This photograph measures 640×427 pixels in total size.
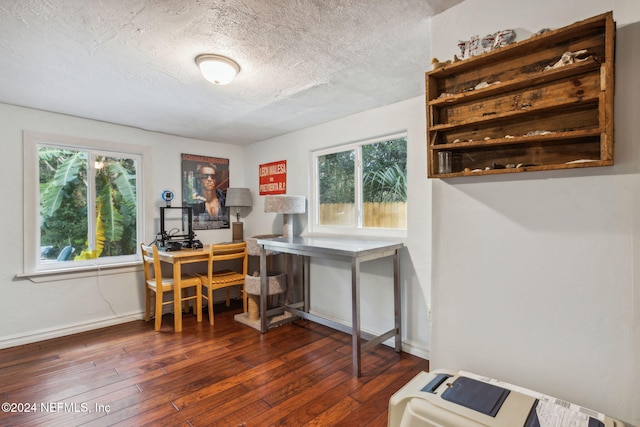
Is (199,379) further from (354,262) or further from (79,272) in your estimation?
(79,272)

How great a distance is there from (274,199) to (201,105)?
3.65 feet

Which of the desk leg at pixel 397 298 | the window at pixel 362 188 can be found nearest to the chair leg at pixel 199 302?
the window at pixel 362 188

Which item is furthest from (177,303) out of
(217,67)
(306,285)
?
(217,67)

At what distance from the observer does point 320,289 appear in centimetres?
344

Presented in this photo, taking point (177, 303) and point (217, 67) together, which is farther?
point (177, 303)

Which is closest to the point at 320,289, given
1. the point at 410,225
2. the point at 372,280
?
the point at 372,280

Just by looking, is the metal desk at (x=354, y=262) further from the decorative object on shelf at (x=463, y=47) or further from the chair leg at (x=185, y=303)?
the decorative object on shelf at (x=463, y=47)

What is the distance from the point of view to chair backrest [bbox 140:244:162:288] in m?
3.13

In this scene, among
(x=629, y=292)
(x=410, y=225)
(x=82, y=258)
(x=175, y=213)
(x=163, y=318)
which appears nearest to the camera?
(x=629, y=292)

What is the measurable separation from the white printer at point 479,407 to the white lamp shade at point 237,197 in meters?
3.21

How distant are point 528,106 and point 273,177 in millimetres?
3069

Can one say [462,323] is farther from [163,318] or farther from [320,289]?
[163,318]

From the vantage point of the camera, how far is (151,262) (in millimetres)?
3391

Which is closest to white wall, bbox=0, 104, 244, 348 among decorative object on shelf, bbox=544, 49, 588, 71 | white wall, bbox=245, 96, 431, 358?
white wall, bbox=245, 96, 431, 358
